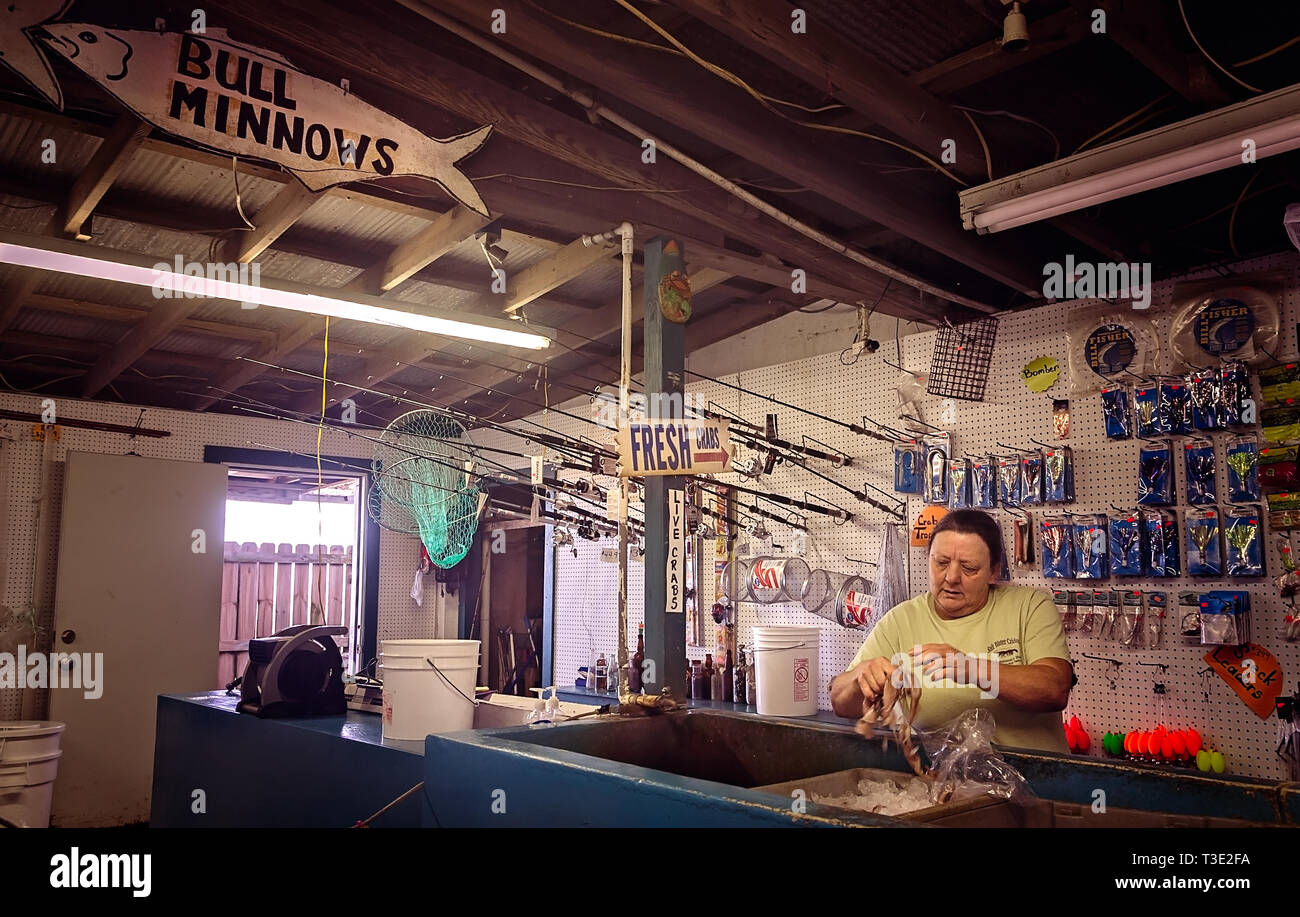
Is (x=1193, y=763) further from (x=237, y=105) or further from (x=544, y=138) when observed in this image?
(x=237, y=105)

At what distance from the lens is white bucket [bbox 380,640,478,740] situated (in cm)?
334

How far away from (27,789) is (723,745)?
15.6 ft

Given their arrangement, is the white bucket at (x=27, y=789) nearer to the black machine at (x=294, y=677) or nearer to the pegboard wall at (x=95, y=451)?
the pegboard wall at (x=95, y=451)

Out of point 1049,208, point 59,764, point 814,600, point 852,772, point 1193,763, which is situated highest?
point 1049,208

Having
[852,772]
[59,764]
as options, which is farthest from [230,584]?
[852,772]

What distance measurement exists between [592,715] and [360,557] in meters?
5.77

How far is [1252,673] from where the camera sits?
3.69m

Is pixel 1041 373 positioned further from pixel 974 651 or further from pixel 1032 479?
pixel 974 651

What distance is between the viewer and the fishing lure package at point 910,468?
189 inches

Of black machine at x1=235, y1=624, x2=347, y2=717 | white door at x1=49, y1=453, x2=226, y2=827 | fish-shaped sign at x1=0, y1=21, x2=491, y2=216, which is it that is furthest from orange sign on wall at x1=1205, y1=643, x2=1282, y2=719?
white door at x1=49, y1=453, x2=226, y2=827

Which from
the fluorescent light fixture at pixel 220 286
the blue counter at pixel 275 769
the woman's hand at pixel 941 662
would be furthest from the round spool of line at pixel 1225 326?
the blue counter at pixel 275 769

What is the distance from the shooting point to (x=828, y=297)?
15.9 feet

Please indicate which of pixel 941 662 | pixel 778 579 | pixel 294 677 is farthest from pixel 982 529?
pixel 294 677

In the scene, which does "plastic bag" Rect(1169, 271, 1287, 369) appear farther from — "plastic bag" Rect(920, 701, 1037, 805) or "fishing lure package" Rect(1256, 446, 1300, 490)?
"plastic bag" Rect(920, 701, 1037, 805)
